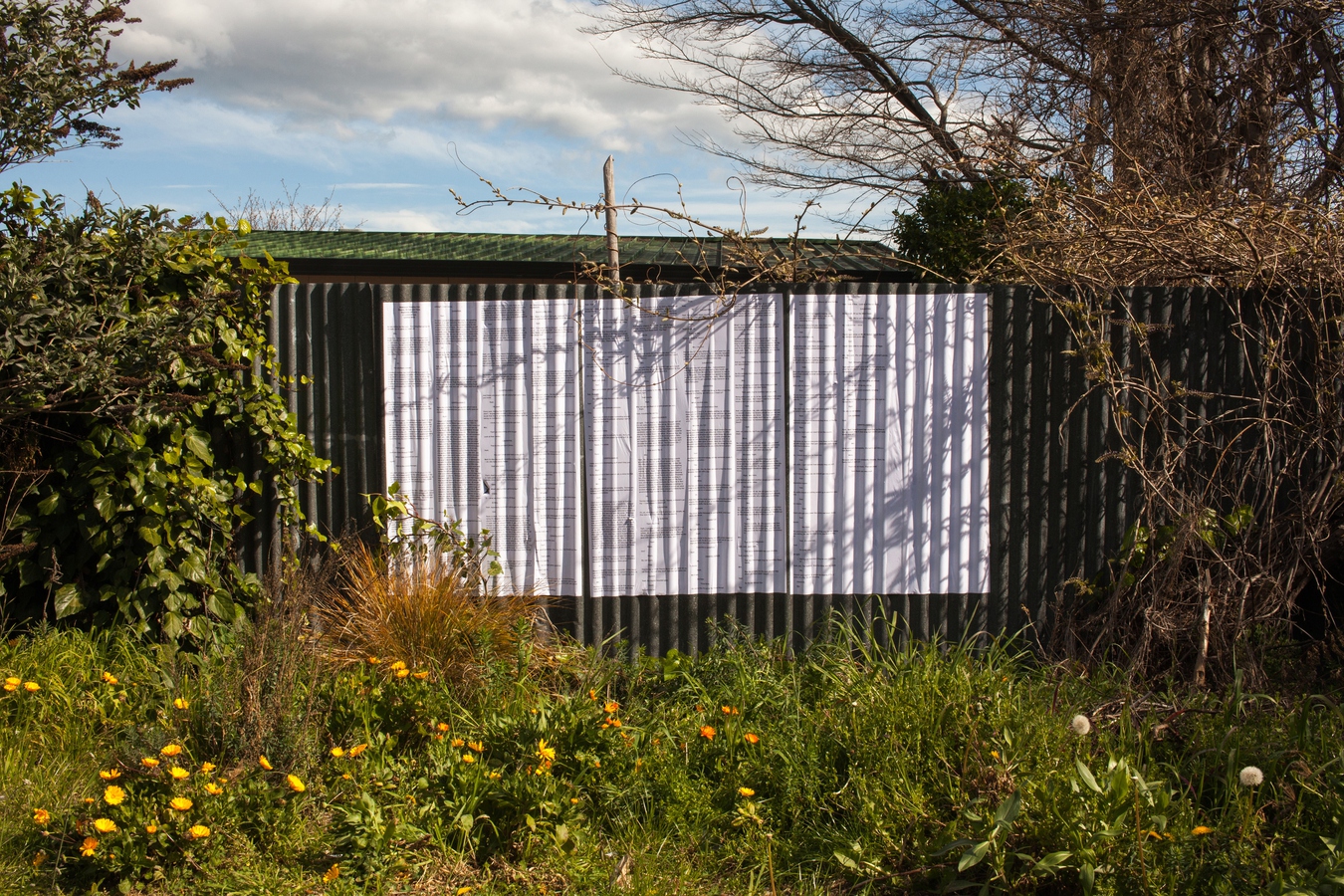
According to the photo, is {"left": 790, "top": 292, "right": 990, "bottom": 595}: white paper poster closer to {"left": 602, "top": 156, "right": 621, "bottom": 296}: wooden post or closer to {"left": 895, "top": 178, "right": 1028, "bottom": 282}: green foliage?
{"left": 602, "top": 156, "right": 621, "bottom": 296}: wooden post

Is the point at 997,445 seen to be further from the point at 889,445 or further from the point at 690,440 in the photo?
the point at 690,440

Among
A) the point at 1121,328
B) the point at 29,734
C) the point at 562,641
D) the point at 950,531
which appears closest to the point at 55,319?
the point at 29,734

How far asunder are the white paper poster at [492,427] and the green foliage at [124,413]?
1.89 feet

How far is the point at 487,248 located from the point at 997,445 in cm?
791

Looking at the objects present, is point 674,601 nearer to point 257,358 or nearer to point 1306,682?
point 257,358

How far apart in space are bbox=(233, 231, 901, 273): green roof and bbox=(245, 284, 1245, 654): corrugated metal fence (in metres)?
5.28

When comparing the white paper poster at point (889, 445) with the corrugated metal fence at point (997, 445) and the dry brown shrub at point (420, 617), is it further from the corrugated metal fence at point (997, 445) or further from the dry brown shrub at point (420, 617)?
the dry brown shrub at point (420, 617)

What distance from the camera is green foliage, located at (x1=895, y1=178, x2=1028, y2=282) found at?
9.28 metres

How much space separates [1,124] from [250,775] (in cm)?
332

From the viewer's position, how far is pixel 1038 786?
2889 millimetres

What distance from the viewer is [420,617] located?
427 cm

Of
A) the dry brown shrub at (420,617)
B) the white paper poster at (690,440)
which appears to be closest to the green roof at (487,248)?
the white paper poster at (690,440)

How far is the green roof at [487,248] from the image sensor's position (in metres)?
10.3

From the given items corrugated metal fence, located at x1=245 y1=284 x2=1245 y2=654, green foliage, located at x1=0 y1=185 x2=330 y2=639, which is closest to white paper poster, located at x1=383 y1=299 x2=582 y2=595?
corrugated metal fence, located at x1=245 y1=284 x2=1245 y2=654
